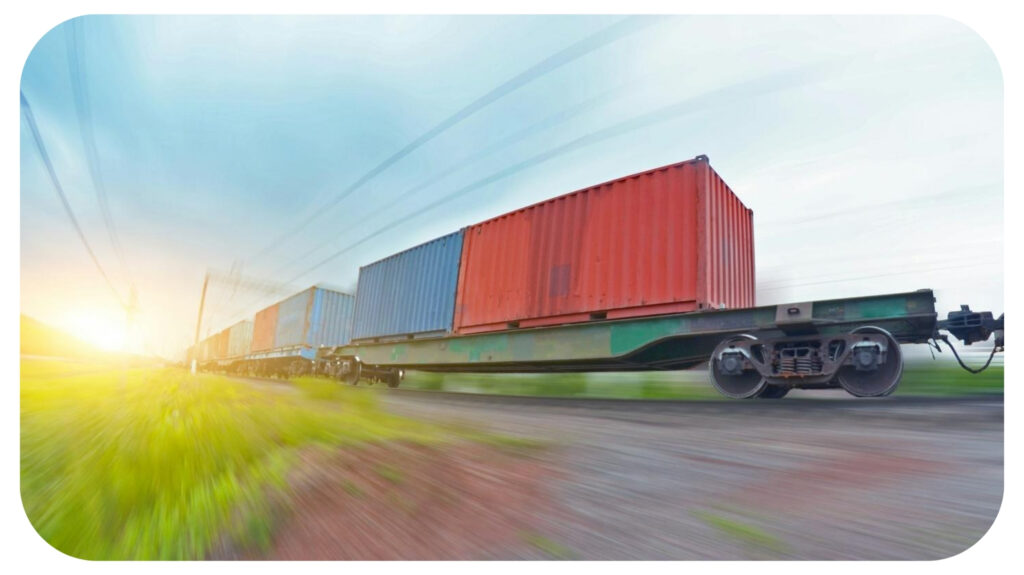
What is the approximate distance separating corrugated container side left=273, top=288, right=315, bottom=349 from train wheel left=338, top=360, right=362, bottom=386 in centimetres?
421

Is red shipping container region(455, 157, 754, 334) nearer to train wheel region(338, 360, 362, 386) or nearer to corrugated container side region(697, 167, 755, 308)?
corrugated container side region(697, 167, 755, 308)

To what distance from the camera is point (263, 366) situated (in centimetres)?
2330

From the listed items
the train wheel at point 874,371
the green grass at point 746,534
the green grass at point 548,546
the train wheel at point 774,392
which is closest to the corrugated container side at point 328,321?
the train wheel at point 774,392

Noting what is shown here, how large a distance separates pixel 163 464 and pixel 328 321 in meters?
17.8

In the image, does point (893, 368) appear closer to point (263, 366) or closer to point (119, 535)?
point (119, 535)

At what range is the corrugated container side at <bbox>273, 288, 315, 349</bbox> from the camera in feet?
62.5

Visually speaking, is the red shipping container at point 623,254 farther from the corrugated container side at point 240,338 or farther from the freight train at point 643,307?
the corrugated container side at point 240,338

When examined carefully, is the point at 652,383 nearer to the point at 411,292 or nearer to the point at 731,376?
the point at 731,376

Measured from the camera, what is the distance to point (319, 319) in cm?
1902

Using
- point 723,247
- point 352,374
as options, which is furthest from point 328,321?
point 723,247

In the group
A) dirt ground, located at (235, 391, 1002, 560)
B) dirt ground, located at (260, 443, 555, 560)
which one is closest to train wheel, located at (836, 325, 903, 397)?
dirt ground, located at (235, 391, 1002, 560)

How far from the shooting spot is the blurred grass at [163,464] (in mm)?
1880

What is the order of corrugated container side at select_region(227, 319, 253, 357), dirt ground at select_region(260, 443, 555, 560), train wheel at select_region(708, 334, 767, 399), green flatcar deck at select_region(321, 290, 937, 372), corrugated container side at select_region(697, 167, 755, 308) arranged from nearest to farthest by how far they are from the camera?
dirt ground at select_region(260, 443, 555, 560) < green flatcar deck at select_region(321, 290, 937, 372) < train wheel at select_region(708, 334, 767, 399) < corrugated container side at select_region(697, 167, 755, 308) < corrugated container side at select_region(227, 319, 253, 357)

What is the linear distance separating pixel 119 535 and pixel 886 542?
3066 millimetres
